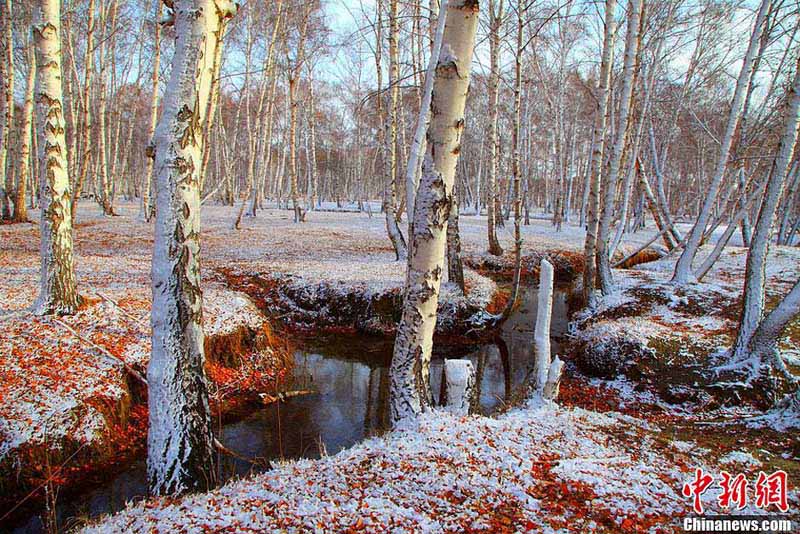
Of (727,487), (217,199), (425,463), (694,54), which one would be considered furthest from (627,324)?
(217,199)

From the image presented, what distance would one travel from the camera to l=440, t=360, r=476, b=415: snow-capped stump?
4.64m

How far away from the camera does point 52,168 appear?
5734mm

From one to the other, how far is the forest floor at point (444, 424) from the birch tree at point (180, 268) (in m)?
0.66

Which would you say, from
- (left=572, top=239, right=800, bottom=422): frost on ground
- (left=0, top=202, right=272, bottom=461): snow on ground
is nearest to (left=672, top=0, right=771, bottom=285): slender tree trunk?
(left=572, top=239, right=800, bottom=422): frost on ground

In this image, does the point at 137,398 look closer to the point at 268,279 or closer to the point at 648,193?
the point at 268,279

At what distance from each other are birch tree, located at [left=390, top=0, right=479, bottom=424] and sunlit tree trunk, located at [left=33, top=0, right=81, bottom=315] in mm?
4905

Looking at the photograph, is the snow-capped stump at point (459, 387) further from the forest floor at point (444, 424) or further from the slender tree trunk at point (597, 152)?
the slender tree trunk at point (597, 152)

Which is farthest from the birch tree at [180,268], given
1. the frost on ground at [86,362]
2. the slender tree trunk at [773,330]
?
the slender tree trunk at [773,330]

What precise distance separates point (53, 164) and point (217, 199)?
32.4 m

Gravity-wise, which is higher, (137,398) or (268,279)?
(268,279)

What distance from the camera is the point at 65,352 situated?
559 centimetres

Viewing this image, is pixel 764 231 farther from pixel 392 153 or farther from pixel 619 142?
pixel 392 153

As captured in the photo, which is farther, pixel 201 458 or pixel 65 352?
pixel 65 352

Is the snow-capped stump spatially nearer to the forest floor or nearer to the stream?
the forest floor
